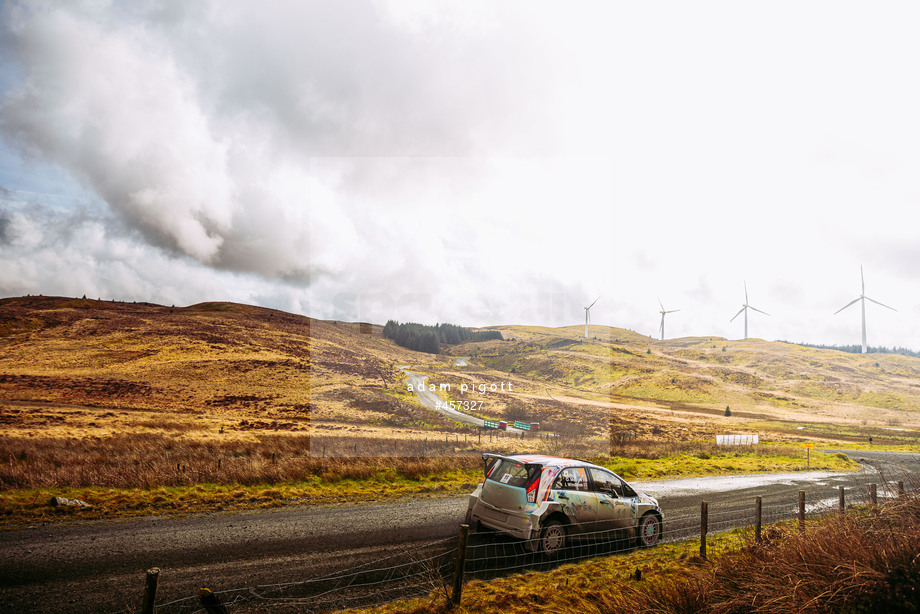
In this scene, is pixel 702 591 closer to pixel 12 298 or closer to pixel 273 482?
pixel 273 482

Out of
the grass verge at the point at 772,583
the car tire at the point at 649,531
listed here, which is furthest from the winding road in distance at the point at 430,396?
the grass verge at the point at 772,583

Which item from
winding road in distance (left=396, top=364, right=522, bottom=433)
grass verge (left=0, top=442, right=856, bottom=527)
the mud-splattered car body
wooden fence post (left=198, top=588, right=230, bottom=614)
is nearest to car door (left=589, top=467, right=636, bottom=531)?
the mud-splattered car body

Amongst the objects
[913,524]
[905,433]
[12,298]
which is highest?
[12,298]

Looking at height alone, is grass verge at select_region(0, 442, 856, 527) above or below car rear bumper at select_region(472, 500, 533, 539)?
below

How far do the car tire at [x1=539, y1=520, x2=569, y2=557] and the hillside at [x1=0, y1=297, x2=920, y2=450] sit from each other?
1314 inches

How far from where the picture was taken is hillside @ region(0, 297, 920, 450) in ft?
168

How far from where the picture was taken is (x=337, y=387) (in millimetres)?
64562

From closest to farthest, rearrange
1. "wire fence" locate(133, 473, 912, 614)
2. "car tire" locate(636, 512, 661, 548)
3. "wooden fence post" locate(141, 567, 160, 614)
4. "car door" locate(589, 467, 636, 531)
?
1. "wooden fence post" locate(141, 567, 160, 614)
2. "wire fence" locate(133, 473, 912, 614)
3. "car door" locate(589, 467, 636, 531)
4. "car tire" locate(636, 512, 661, 548)

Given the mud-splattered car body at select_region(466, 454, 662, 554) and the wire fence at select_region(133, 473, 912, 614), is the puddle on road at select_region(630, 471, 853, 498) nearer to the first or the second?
the wire fence at select_region(133, 473, 912, 614)

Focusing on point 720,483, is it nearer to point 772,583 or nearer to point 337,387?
point 772,583

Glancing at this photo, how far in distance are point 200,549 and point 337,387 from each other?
5716 cm

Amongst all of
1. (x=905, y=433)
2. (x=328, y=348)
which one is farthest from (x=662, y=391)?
(x=328, y=348)

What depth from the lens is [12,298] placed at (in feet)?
493

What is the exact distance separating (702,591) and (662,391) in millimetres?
126400
